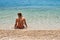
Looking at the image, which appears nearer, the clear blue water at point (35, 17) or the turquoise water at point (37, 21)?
the turquoise water at point (37, 21)

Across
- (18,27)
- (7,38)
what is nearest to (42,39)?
(7,38)

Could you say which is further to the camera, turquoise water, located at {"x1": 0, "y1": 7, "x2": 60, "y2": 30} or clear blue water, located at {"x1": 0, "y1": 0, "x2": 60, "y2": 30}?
clear blue water, located at {"x1": 0, "y1": 0, "x2": 60, "y2": 30}

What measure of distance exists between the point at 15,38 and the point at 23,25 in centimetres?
209

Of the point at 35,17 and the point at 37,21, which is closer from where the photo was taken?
the point at 37,21

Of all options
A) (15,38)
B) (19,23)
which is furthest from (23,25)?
(15,38)

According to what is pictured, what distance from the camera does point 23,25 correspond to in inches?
256

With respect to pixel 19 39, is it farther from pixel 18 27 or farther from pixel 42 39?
pixel 18 27

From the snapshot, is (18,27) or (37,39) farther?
(18,27)

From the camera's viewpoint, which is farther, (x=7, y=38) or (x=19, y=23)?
(x=19, y=23)

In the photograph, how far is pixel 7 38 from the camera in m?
4.43

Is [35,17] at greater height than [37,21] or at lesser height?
greater

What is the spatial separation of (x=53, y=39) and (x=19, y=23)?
7.89 ft

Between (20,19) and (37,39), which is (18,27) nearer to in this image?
(20,19)

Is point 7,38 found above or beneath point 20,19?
beneath
